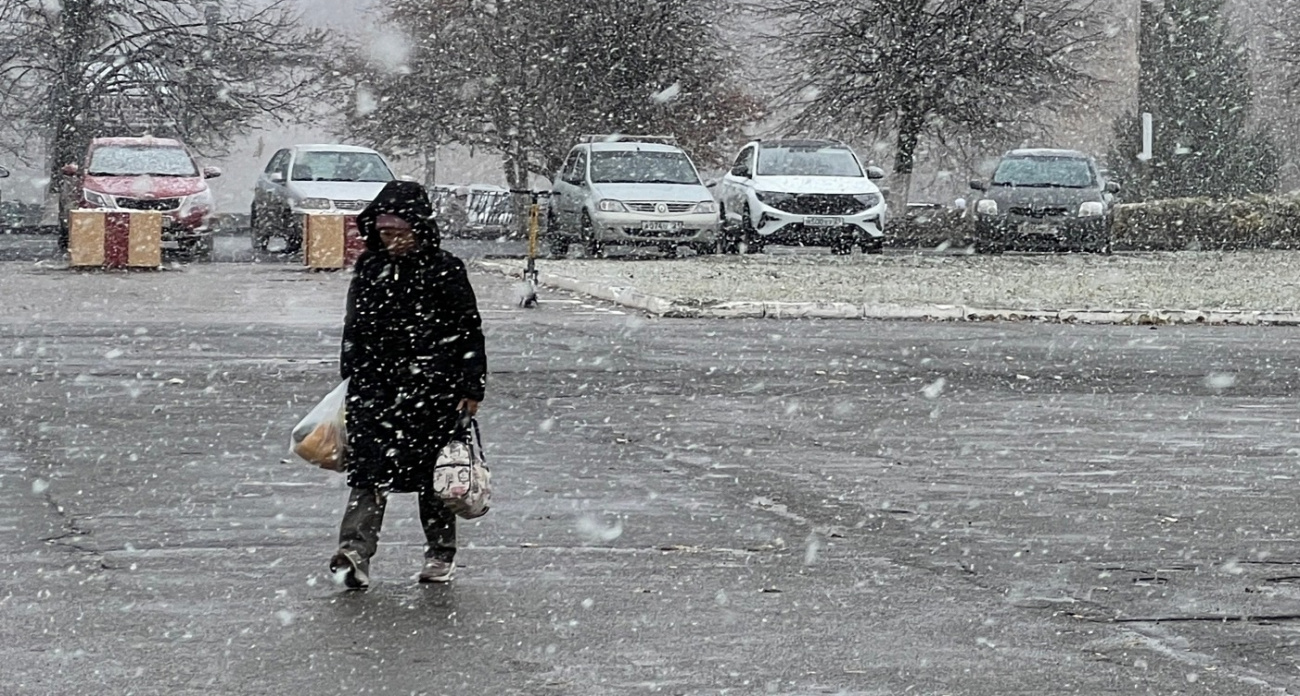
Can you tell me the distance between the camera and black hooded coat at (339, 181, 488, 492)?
7.12 m

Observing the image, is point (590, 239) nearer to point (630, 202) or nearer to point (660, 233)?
point (630, 202)

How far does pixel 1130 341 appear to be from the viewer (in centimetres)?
1756

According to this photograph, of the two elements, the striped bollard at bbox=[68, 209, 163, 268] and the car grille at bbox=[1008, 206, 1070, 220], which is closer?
the striped bollard at bbox=[68, 209, 163, 268]

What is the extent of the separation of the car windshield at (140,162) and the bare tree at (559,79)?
12962mm

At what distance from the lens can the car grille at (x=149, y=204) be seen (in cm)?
2856

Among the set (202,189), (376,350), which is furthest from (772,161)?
(376,350)

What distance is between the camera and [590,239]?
2900 cm

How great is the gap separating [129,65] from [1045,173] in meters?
16.9

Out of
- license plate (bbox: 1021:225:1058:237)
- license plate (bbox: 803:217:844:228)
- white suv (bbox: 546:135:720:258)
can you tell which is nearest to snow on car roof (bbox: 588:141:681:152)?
white suv (bbox: 546:135:720:258)

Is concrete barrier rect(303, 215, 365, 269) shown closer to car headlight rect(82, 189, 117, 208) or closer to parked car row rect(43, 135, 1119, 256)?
parked car row rect(43, 135, 1119, 256)

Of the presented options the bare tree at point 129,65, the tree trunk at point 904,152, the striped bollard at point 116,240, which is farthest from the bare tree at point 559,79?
the striped bollard at point 116,240

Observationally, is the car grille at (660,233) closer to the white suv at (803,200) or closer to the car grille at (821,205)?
the white suv at (803,200)

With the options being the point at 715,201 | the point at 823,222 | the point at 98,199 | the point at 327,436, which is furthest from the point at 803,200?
the point at 327,436

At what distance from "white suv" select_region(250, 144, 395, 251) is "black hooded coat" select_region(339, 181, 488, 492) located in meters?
21.3
